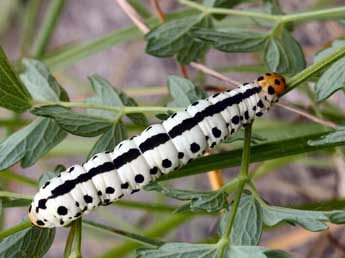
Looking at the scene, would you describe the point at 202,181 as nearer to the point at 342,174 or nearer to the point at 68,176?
the point at 342,174

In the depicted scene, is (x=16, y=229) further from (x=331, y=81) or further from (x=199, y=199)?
(x=331, y=81)

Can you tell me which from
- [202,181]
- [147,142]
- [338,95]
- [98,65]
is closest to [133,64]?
[98,65]

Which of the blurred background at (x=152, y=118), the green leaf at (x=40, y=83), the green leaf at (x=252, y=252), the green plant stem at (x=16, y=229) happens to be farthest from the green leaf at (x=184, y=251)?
the blurred background at (x=152, y=118)

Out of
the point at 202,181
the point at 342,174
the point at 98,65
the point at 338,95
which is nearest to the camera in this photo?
the point at 342,174

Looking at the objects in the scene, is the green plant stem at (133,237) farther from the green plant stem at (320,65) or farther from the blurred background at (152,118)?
the blurred background at (152,118)

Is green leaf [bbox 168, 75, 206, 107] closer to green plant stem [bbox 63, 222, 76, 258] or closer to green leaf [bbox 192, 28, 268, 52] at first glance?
green leaf [bbox 192, 28, 268, 52]

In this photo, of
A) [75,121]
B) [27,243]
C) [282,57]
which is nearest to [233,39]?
[282,57]

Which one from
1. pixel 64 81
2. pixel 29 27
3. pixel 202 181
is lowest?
pixel 202 181
